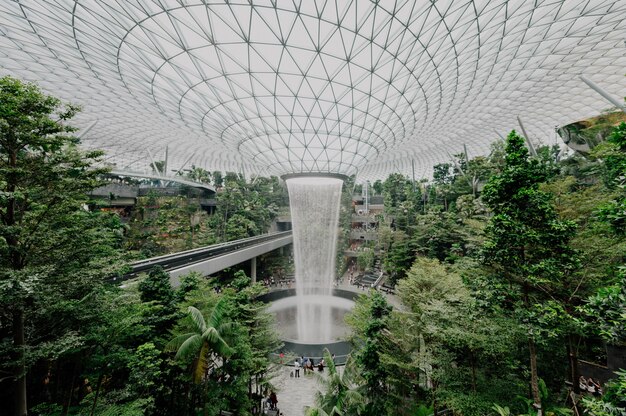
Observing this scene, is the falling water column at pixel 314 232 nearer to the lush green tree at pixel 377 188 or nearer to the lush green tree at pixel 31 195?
the lush green tree at pixel 31 195

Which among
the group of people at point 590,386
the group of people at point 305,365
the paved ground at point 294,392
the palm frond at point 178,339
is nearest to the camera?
the palm frond at point 178,339

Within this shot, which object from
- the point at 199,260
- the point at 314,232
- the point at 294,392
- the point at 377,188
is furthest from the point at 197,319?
the point at 377,188

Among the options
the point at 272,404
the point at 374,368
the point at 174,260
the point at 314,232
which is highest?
the point at 314,232

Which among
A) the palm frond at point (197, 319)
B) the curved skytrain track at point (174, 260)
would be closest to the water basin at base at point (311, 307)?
the curved skytrain track at point (174, 260)

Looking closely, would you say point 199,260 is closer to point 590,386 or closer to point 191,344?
point 191,344

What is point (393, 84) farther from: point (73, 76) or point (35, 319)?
point (73, 76)

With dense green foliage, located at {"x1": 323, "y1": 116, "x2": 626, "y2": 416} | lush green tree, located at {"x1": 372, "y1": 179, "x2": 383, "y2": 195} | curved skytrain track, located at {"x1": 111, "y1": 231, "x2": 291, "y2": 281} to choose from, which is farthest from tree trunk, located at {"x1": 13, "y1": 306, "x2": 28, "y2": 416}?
lush green tree, located at {"x1": 372, "y1": 179, "x2": 383, "y2": 195}
